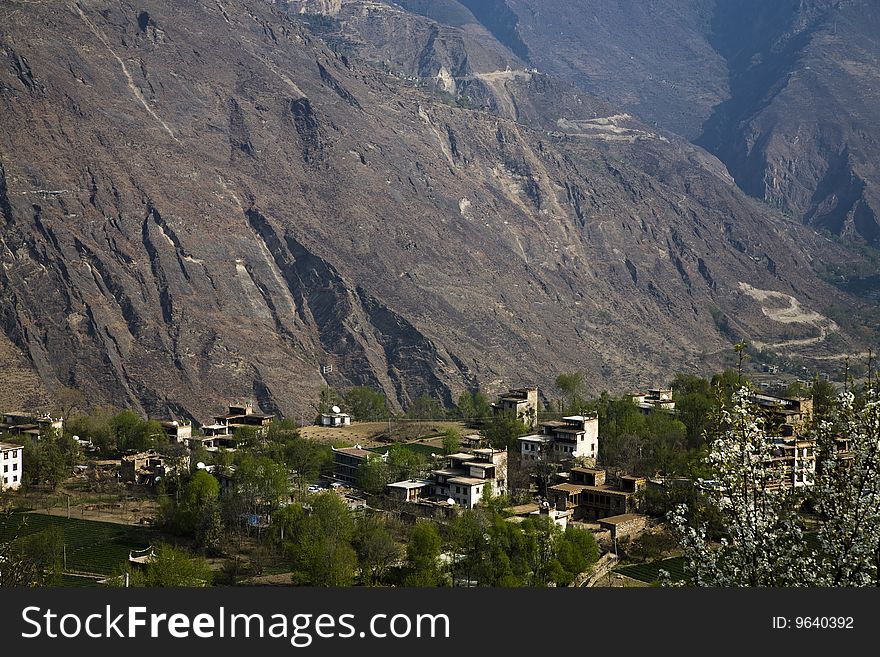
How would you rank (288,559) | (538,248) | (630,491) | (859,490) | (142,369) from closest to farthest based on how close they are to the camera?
(859,490) → (288,559) → (630,491) → (142,369) → (538,248)

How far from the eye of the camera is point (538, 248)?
591 ft

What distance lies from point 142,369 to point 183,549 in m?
67.9

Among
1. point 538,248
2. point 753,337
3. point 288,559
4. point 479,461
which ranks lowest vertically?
point 288,559

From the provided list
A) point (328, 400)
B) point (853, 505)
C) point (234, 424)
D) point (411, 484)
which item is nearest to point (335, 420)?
point (234, 424)

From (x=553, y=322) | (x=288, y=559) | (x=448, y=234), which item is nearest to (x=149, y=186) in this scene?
(x=448, y=234)

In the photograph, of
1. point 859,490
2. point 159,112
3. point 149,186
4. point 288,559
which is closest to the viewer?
point 859,490

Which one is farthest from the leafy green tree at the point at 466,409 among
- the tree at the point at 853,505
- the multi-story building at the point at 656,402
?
the tree at the point at 853,505

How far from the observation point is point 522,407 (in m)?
89.9

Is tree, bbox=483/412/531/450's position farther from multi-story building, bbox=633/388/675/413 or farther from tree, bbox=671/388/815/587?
tree, bbox=671/388/815/587

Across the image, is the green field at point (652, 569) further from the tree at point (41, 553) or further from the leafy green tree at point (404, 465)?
the tree at point (41, 553)

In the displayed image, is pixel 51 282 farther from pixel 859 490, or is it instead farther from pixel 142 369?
pixel 859 490

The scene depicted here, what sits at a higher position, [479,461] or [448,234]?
[448,234]

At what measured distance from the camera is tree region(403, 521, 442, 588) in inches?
1858

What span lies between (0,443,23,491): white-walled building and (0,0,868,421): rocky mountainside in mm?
40953
